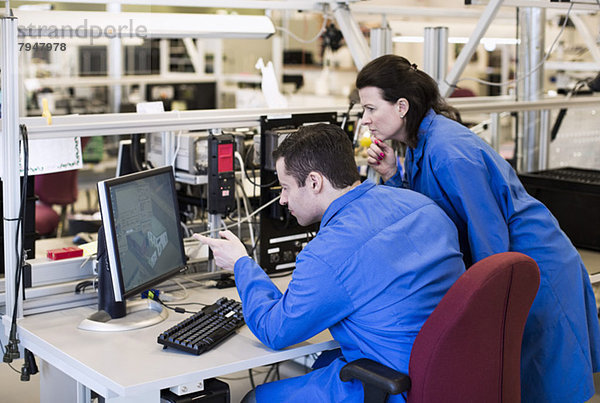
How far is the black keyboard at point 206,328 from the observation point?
6.20ft

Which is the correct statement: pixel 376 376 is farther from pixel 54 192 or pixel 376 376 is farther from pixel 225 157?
pixel 54 192

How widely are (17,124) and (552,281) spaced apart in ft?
5.04

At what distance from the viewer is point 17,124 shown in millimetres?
1986

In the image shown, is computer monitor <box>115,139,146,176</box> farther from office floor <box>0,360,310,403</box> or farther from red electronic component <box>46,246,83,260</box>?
office floor <box>0,360,310,403</box>

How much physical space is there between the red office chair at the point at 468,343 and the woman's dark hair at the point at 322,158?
0.40 m

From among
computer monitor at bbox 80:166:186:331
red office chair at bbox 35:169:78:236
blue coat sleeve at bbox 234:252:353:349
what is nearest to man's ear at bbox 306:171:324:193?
blue coat sleeve at bbox 234:252:353:349

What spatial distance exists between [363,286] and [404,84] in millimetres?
691

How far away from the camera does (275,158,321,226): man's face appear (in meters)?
1.90

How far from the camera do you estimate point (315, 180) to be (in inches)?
73.9

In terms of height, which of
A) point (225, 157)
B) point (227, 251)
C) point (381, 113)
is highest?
A: point (381, 113)

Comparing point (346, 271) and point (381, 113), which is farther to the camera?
point (381, 113)

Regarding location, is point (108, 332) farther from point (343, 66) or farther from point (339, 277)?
point (343, 66)

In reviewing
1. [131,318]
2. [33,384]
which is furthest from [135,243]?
[33,384]

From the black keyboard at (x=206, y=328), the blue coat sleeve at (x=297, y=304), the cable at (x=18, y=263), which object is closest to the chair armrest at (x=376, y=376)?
the blue coat sleeve at (x=297, y=304)
